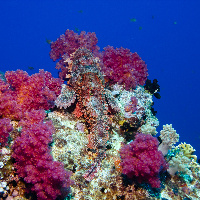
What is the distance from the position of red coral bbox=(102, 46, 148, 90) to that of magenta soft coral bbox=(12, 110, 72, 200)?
4.33 metres

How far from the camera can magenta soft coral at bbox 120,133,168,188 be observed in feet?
14.4

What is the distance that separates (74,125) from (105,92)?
4.96ft

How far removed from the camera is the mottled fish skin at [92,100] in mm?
5094

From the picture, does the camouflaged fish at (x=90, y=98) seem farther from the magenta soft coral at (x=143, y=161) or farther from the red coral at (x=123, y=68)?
the red coral at (x=123, y=68)

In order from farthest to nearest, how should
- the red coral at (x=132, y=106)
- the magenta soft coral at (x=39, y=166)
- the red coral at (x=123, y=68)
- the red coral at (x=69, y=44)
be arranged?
the red coral at (x=69, y=44) → the red coral at (x=123, y=68) → the red coral at (x=132, y=106) → the magenta soft coral at (x=39, y=166)

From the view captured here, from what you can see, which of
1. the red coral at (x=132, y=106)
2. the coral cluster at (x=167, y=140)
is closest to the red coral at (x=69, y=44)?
the red coral at (x=132, y=106)

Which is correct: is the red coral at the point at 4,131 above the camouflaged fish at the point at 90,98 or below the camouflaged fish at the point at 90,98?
below

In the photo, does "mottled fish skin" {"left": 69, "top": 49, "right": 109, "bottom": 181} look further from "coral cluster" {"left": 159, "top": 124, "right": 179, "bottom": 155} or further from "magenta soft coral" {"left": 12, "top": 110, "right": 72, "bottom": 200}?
"coral cluster" {"left": 159, "top": 124, "right": 179, "bottom": 155}

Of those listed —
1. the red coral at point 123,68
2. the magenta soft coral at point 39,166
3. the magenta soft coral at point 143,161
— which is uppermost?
the red coral at point 123,68

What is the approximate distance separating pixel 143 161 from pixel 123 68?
4.56 meters

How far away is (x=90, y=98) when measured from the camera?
5578 mm

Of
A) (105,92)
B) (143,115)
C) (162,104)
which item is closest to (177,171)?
(143,115)

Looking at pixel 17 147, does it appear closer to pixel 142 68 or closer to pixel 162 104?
pixel 142 68

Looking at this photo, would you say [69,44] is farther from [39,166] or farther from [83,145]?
[39,166]
